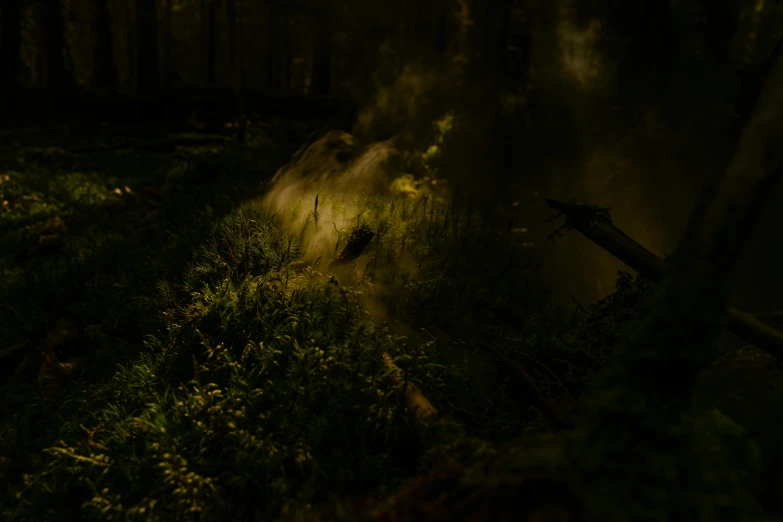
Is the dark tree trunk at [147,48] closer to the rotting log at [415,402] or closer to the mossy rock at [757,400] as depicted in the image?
the rotting log at [415,402]

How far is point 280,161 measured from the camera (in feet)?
33.6

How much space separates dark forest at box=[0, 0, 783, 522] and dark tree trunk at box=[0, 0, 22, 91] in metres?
0.06

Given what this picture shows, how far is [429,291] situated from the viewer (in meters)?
4.89

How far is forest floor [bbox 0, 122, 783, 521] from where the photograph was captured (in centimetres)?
299

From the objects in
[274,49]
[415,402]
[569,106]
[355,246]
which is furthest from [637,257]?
[274,49]

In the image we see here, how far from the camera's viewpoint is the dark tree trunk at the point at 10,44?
40.2 feet

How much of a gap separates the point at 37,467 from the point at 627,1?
1181 cm

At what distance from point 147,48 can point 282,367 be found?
13.3 metres

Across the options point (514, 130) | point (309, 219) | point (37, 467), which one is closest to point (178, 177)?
point (309, 219)

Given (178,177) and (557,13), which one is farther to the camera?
(557,13)

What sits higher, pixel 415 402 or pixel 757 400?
pixel 757 400

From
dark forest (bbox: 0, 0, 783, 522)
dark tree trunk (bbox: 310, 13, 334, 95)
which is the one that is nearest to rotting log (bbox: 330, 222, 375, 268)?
dark forest (bbox: 0, 0, 783, 522)

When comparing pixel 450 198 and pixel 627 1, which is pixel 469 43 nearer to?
pixel 627 1

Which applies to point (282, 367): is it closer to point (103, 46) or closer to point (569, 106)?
point (569, 106)
